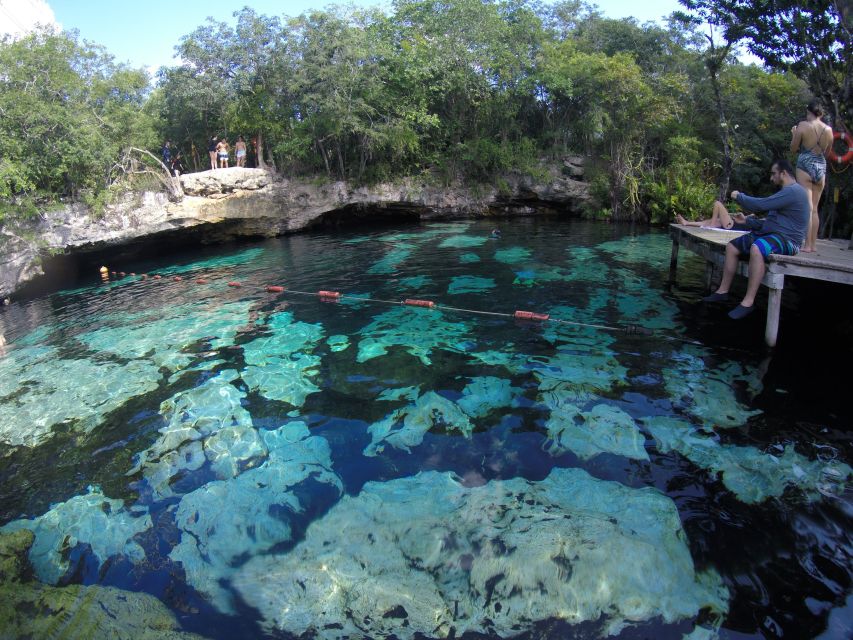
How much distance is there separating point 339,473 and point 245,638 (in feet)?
5.42

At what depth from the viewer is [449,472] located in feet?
14.5

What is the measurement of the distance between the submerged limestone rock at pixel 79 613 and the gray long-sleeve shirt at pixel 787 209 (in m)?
7.39

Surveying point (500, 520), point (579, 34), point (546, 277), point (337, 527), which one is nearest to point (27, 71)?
point (546, 277)

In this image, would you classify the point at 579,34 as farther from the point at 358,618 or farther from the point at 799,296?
the point at 358,618

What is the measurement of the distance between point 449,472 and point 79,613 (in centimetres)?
293

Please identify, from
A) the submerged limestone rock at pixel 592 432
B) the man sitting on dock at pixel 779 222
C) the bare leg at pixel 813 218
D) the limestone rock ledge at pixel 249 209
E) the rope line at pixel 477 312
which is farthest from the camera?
the limestone rock ledge at pixel 249 209

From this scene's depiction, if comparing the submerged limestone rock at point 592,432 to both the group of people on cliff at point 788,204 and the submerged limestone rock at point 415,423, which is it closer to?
the submerged limestone rock at point 415,423

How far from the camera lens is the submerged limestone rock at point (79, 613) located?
308 cm

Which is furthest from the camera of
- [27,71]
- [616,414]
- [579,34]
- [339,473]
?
[579,34]

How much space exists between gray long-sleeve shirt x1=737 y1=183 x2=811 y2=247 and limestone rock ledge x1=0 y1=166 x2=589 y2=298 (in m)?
17.8

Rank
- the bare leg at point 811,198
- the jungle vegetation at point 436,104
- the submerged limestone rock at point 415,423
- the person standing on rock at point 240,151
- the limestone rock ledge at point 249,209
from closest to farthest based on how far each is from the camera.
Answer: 1. the submerged limestone rock at point 415,423
2. the bare leg at point 811,198
3. the limestone rock ledge at point 249,209
4. the jungle vegetation at point 436,104
5. the person standing on rock at point 240,151

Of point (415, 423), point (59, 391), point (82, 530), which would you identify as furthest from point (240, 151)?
point (82, 530)

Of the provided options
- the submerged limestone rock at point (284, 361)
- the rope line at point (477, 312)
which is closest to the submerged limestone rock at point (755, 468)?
the rope line at point (477, 312)

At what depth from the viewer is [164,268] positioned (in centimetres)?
1650
